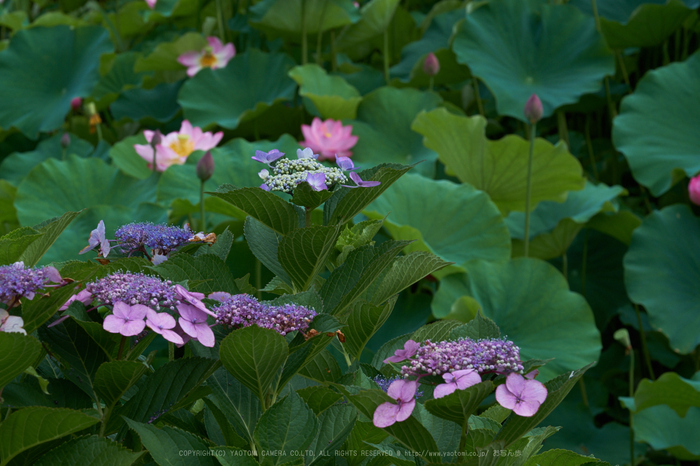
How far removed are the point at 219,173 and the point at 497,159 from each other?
615 mm

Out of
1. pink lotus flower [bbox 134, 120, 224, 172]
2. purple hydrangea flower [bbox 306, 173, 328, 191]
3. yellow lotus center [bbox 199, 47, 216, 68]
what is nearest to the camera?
purple hydrangea flower [bbox 306, 173, 328, 191]

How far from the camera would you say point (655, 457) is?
4.62 feet

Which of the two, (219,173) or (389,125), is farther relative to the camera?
(389,125)

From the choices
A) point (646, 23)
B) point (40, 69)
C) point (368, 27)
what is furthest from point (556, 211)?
point (40, 69)

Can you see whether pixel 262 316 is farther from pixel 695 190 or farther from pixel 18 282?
pixel 695 190

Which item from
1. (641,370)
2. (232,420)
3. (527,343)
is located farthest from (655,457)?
(232,420)

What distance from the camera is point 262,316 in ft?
1.17

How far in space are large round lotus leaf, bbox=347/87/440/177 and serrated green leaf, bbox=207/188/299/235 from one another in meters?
1.17

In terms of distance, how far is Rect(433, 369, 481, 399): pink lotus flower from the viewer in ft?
1.02

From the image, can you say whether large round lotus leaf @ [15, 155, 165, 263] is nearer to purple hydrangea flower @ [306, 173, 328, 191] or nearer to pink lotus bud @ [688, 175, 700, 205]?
purple hydrangea flower @ [306, 173, 328, 191]

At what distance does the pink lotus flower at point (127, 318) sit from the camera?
12.6 inches

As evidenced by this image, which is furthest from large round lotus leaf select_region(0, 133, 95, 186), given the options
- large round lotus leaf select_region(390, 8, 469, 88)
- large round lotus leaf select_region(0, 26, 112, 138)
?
large round lotus leaf select_region(390, 8, 469, 88)

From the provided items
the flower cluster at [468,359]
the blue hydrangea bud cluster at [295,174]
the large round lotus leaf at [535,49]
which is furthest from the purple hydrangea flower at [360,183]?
the large round lotus leaf at [535,49]

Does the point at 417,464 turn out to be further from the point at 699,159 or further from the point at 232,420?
the point at 699,159
